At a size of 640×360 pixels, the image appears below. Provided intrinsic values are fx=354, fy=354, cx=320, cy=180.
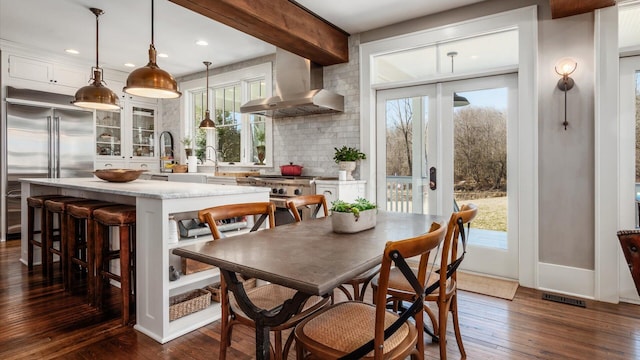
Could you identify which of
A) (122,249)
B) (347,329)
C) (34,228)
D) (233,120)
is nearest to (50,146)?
(34,228)

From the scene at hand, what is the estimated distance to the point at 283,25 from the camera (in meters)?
3.25

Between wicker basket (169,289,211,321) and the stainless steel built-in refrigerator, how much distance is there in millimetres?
3968

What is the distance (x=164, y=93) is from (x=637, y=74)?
3948mm

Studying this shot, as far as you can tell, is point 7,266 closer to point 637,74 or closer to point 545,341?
point 545,341

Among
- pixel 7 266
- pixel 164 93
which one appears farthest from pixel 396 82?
pixel 7 266

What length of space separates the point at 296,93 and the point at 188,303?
2.73 meters

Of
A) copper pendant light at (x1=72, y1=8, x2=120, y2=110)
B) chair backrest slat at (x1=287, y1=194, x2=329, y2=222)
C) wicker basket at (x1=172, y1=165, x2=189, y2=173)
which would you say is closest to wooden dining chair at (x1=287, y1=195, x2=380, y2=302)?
chair backrest slat at (x1=287, y1=194, x2=329, y2=222)

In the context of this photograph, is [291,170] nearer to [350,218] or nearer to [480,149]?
[480,149]

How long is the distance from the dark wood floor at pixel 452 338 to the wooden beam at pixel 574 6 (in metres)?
2.35

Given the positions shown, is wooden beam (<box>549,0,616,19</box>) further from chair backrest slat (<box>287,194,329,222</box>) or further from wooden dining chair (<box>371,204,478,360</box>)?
chair backrest slat (<box>287,194,329,222</box>)

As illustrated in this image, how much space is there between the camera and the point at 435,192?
3.80 metres

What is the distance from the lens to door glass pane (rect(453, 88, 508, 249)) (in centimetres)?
346

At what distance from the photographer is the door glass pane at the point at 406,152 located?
388 cm

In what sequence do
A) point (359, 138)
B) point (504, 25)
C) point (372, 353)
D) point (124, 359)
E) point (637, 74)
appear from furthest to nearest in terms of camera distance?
point (359, 138) → point (504, 25) → point (637, 74) → point (124, 359) → point (372, 353)
